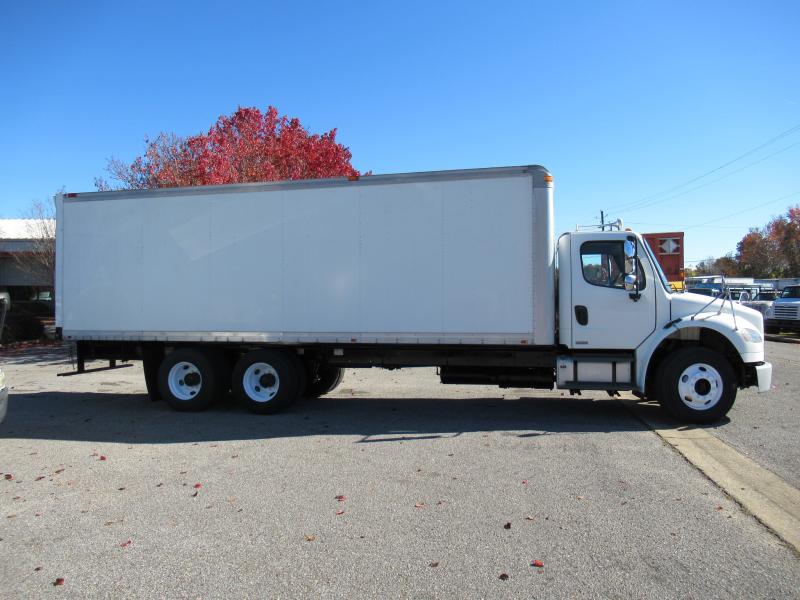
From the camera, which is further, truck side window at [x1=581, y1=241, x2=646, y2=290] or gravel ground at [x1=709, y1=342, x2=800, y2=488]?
truck side window at [x1=581, y1=241, x2=646, y2=290]

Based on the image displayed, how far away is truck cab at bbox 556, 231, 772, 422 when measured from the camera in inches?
296

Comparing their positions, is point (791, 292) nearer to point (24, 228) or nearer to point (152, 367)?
point (152, 367)

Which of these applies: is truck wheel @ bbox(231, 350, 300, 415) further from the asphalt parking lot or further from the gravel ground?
the gravel ground

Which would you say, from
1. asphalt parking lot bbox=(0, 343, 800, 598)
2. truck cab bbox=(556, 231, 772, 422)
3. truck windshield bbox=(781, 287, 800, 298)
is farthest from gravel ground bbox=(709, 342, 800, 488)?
truck windshield bbox=(781, 287, 800, 298)

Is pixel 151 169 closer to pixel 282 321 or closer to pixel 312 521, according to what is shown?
pixel 282 321

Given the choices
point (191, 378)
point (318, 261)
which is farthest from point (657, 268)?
point (191, 378)

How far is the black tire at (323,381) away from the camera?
9820 millimetres

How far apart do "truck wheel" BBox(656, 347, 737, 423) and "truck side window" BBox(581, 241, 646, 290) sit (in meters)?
1.33

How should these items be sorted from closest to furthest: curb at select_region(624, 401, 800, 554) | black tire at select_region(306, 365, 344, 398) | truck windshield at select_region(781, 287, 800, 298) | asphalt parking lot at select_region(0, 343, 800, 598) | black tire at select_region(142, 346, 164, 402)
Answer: asphalt parking lot at select_region(0, 343, 800, 598), curb at select_region(624, 401, 800, 554), black tire at select_region(142, 346, 164, 402), black tire at select_region(306, 365, 344, 398), truck windshield at select_region(781, 287, 800, 298)

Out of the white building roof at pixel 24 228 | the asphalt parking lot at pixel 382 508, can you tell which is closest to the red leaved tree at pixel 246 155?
the white building roof at pixel 24 228

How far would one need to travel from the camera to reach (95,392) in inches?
435

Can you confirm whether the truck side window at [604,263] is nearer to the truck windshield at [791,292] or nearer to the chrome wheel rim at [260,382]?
the chrome wheel rim at [260,382]

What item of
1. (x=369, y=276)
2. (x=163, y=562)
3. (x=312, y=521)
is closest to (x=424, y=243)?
(x=369, y=276)

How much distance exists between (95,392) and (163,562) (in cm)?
847
